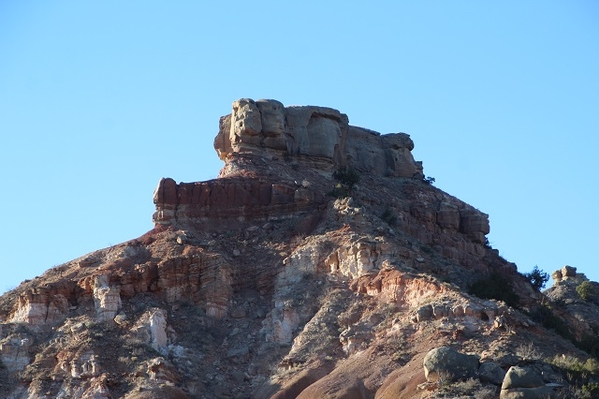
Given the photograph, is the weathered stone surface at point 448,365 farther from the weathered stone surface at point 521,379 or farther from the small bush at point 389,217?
the small bush at point 389,217

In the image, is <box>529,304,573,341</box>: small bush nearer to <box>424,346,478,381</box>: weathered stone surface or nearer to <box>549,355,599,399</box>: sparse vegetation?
<box>549,355,599,399</box>: sparse vegetation

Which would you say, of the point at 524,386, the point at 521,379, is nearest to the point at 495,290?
the point at 521,379

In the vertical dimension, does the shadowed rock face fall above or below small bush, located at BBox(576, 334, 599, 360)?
above

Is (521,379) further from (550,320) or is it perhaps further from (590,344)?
(550,320)

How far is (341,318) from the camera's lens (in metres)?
80.8

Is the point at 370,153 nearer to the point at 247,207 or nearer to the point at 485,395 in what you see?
the point at 247,207

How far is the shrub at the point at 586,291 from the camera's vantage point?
107m

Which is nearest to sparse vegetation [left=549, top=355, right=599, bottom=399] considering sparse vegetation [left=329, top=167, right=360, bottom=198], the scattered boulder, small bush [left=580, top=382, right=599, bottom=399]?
small bush [left=580, top=382, right=599, bottom=399]

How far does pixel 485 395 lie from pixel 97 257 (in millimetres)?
25521

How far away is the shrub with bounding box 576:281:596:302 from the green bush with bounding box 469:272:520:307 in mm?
16978

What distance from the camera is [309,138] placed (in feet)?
338

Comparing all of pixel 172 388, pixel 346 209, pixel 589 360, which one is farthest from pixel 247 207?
pixel 589 360

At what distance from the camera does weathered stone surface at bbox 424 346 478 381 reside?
235 ft

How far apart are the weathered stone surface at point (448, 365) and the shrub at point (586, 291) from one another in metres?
36.0
